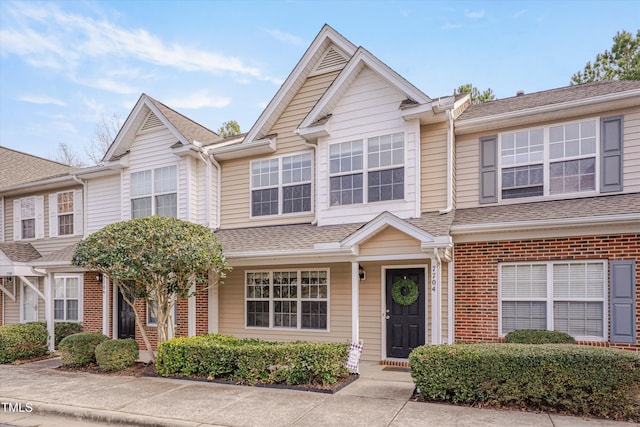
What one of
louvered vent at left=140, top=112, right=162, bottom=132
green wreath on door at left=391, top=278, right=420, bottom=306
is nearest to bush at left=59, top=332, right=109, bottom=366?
louvered vent at left=140, top=112, right=162, bottom=132

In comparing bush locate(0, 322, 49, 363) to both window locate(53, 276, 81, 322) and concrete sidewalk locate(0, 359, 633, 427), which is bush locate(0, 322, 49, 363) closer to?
window locate(53, 276, 81, 322)

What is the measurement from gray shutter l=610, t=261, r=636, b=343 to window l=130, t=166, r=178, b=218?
10338mm

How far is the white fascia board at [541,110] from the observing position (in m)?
8.06

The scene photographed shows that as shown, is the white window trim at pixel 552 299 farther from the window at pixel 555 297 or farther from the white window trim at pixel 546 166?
the white window trim at pixel 546 166

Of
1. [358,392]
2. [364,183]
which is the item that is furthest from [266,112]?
[358,392]

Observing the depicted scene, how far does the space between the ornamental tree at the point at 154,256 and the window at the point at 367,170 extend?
3.19m

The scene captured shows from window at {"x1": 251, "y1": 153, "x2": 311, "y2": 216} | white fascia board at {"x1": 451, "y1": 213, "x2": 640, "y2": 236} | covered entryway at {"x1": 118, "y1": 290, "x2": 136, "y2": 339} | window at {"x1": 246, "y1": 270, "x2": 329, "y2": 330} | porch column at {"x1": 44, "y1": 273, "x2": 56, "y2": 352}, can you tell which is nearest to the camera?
white fascia board at {"x1": 451, "y1": 213, "x2": 640, "y2": 236}

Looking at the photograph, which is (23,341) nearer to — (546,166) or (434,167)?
(434,167)

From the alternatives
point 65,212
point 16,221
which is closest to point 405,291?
point 65,212

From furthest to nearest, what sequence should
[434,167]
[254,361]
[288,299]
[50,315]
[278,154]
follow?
[50,315] → [278,154] → [288,299] → [434,167] → [254,361]

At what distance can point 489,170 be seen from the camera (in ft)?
30.4

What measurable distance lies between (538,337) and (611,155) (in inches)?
151

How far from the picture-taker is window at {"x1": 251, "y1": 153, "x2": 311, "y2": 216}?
10.9m

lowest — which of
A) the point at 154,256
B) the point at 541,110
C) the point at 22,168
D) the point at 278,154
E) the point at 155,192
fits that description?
the point at 154,256
